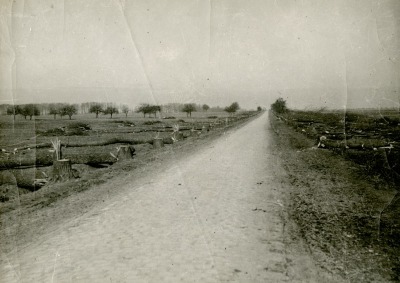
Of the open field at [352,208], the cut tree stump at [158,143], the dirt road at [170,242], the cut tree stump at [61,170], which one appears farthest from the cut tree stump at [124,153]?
the open field at [352,208]

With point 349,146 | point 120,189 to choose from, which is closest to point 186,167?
point 120,189

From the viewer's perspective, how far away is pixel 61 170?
9.72 metres

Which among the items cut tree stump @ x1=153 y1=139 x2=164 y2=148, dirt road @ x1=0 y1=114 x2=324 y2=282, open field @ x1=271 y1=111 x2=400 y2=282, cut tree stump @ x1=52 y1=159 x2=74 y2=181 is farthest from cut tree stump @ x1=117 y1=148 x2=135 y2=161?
open field @ x1=271 y1=111 x2=400 y2=282

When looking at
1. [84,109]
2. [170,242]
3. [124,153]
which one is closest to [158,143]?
[124,153]

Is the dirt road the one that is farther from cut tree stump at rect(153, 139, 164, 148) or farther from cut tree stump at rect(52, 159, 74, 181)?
cut tree stump at rect(153, 139, 164, 148)

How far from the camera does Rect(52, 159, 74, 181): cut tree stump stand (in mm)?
9664

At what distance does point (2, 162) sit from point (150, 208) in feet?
27.9

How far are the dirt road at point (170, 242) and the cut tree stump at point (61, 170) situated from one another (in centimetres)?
288

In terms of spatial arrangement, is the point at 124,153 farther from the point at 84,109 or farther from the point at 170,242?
the point at 84,109

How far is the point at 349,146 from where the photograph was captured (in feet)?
46.4

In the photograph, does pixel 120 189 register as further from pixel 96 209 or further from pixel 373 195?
pixel 373 195

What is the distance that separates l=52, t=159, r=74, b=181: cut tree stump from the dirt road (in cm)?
288

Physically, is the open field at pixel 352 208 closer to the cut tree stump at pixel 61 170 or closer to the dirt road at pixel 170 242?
the dirt road at pixel 170 242

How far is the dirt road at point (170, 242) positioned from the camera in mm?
3850
